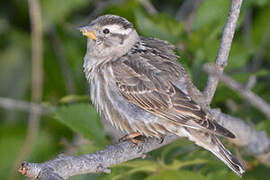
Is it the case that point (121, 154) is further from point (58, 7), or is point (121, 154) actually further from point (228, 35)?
point (58, 7)

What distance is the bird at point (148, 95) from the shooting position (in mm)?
4781

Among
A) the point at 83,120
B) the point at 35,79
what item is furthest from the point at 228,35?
the point at 35,79

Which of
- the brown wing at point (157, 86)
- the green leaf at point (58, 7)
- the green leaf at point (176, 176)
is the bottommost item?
the green leaf at point (176, 176)

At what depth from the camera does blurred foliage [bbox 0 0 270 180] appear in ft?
16.5

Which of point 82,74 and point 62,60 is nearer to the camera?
point 82,74

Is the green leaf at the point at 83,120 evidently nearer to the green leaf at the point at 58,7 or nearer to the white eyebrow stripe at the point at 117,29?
the white eyebrow stripe at the point at 117,29

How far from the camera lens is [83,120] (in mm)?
5148

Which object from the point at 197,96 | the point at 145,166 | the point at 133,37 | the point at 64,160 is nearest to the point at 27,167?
the point at 64,160

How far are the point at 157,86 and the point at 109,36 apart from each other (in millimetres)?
765

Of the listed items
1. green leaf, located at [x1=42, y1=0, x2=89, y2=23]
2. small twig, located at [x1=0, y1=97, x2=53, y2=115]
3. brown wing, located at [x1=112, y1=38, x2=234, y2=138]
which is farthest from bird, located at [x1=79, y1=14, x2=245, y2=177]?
green leaf, located at [x1=42, y1=0, x2=89, y2=23]

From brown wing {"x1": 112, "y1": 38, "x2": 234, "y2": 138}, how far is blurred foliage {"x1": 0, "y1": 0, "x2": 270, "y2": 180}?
1.16 ft

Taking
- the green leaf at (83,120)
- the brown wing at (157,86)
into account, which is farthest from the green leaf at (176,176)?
the green leaf at (83,120)

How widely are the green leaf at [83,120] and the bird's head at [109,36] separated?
491mm

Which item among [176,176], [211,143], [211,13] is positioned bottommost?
[176,176]
